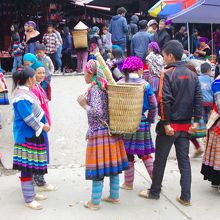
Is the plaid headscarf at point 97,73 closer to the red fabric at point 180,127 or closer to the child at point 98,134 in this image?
the child at point 98,134

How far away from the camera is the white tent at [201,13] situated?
985 centimetres

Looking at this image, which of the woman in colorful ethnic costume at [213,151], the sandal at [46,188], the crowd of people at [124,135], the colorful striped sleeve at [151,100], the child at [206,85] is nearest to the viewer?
the crowd of people at [124,135]

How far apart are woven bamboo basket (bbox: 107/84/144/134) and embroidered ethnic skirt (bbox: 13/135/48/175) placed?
2.61 feet

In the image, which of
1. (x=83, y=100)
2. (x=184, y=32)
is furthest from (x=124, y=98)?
(x=184, y=32)

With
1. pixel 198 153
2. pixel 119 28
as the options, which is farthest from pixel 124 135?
pixel 119 28

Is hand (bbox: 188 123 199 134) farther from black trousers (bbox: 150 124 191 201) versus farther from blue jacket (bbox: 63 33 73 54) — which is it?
blue jacket (bbox: 63 33 73 54)

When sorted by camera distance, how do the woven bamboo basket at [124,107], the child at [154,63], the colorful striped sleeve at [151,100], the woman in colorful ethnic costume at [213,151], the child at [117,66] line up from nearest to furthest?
the woven bamboo basket at [124,107] → the colorful striped sleeve at [151,100] → the woman in colorful ethnic costume at [213,151] → the child at [117,66] → the child at [154,63]

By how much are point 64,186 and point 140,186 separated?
3.00 feet

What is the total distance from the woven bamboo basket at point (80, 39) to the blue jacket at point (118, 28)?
3.61ft

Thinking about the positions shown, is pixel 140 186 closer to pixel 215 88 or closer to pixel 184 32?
pixel 215 88

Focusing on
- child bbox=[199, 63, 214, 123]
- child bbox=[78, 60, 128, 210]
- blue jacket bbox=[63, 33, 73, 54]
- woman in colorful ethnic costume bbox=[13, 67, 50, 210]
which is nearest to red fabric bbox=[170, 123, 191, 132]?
child bbox=[78, 60, 128, 210]

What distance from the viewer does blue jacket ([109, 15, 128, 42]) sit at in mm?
12391

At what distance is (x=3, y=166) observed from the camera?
5.98 m

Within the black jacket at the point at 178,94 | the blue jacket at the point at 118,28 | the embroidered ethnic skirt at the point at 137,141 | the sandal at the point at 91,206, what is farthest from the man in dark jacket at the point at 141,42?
the sandal at the point at 91,206
